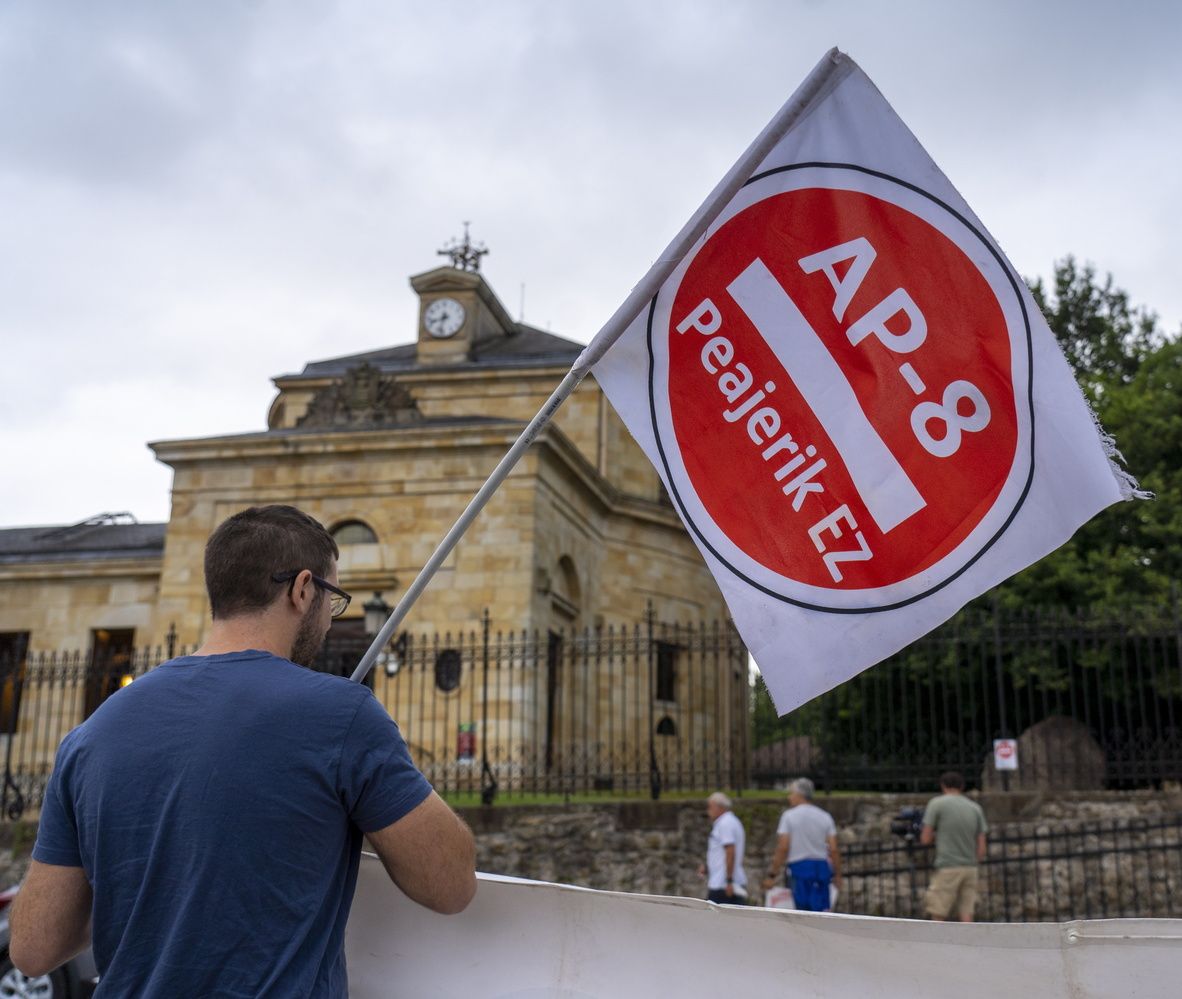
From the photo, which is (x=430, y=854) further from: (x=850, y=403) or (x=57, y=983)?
(x=57, y=983)

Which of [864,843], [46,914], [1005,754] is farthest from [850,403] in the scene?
[1005,754]

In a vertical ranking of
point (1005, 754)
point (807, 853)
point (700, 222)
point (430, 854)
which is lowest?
point (807, 853)

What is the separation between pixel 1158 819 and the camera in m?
13.3

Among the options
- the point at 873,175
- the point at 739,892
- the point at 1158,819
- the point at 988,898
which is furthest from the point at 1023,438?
the point at 1158,819

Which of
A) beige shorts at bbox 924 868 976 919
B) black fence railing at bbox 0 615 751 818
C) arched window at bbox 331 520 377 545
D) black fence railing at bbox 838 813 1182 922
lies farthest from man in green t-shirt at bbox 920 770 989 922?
arched window at bbox 331 520 377 545

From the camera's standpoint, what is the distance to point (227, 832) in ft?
6.67

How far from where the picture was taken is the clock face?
3394 cm

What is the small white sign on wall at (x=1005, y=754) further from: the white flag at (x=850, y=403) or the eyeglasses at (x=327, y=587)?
the eyeglasses at (x=327, y=587)

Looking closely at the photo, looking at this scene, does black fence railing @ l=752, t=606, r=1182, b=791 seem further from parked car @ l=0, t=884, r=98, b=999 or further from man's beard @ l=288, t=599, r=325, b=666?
man's beard @ l=288, t=599, r=325, b=666

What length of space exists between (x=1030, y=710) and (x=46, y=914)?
13571 millimetres

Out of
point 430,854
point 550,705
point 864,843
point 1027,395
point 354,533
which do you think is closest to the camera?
point 430,854

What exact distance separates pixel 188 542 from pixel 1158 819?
17.3m

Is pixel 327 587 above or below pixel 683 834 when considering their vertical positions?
above

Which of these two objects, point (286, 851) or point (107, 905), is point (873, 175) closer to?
point (286, 851)
